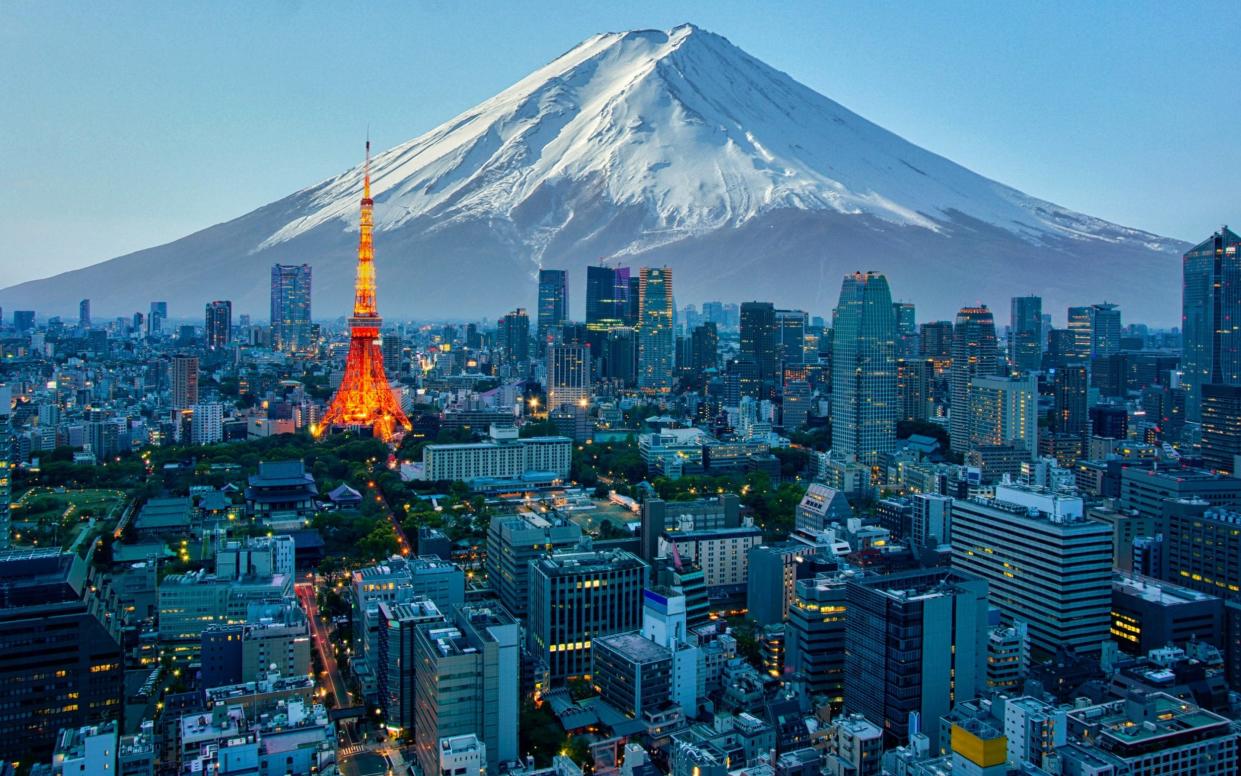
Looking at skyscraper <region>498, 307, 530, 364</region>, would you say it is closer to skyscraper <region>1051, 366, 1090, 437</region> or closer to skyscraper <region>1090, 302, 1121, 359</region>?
skyscraper <region>1090, 302, 1121, 359</region>

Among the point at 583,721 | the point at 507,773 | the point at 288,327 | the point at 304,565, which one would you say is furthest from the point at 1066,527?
the point at 288,327

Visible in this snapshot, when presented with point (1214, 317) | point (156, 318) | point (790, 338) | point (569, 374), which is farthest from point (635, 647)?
point (156, 318)

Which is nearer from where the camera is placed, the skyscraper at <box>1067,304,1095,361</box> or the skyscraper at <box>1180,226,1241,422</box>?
the skyscraper at <box>1180,226,1241,422</box>

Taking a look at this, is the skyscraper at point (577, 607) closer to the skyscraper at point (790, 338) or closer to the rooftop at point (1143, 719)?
the rooftop at point (1143, 719)

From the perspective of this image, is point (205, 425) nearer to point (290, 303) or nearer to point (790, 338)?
Answer: point (790, 338)

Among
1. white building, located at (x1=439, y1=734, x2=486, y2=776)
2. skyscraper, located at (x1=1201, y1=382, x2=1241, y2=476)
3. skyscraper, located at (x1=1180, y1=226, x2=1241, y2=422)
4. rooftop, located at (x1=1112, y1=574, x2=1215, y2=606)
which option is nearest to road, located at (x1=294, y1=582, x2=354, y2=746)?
white building, located at (x1=439, y1=734, x2=486, y2=776)

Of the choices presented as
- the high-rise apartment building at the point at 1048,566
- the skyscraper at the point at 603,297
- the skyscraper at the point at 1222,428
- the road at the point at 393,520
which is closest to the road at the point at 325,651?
the road at the point at 393,520
